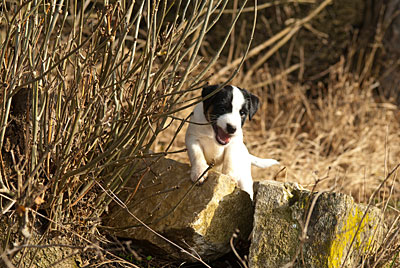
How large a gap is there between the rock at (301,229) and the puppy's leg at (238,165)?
53 cm

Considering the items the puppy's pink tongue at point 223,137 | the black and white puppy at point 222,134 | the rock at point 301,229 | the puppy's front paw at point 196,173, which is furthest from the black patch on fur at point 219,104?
the rock at point 301,229

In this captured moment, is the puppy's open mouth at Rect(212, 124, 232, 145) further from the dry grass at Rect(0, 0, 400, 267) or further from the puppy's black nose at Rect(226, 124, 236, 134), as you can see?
the dry grass at Rect(0, 0, 400, 267)

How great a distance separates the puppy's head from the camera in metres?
3.76

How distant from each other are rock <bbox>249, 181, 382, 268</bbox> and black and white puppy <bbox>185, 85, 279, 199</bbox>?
483 mm

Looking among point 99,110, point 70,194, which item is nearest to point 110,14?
point 99,110

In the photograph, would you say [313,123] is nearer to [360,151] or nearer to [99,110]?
[360,151]

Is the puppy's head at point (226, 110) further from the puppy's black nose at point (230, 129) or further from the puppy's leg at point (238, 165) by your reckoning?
the puppy's leg at point (238, 165)

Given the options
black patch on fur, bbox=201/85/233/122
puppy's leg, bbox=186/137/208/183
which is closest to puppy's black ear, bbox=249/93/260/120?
black patch on fur, bbox=201/85/233/122

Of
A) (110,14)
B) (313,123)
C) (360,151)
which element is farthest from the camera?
(313,123)

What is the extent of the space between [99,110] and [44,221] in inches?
30.7

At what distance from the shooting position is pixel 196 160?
13.0ft


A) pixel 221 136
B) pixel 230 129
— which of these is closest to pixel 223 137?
pixel 221 136

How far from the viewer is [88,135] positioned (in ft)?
10.9

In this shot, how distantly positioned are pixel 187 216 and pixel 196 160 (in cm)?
45
